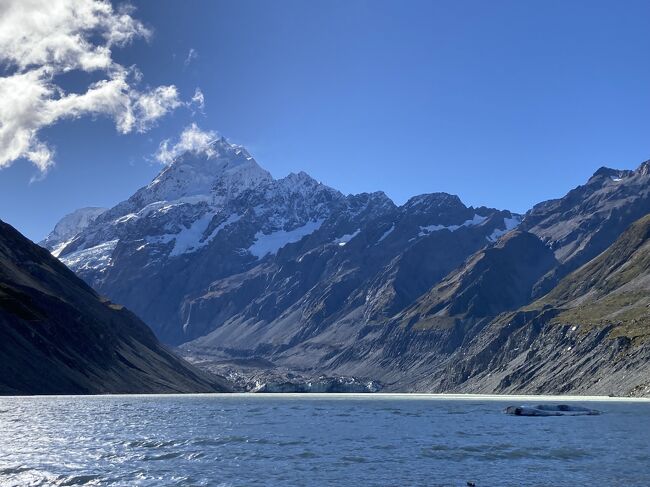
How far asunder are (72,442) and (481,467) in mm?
45709

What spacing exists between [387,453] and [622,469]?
2359cm

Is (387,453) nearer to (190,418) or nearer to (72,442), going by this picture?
(72,442)

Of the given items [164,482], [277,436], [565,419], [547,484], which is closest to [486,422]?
[565,419]

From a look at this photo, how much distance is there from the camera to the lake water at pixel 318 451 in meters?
66.6

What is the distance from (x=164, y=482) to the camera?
210 ft

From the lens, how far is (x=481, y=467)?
7356 centimetres

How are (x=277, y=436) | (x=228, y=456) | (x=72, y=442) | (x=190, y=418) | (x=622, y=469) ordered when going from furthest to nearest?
(x=190, y=418) < (x=277, y=436) < (x=72, y=442) < (x=228, y=456) < (x=622, y=469)

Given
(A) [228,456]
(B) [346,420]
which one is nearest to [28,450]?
(A) [228,456]

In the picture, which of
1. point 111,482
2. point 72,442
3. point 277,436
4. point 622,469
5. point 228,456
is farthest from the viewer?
point 277,436

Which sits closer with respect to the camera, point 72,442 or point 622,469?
point 622,469

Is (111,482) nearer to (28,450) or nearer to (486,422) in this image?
(28,450)

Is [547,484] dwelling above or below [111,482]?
below

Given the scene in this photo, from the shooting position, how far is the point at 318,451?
85.7m

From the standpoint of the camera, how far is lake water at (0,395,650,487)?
219 ft
